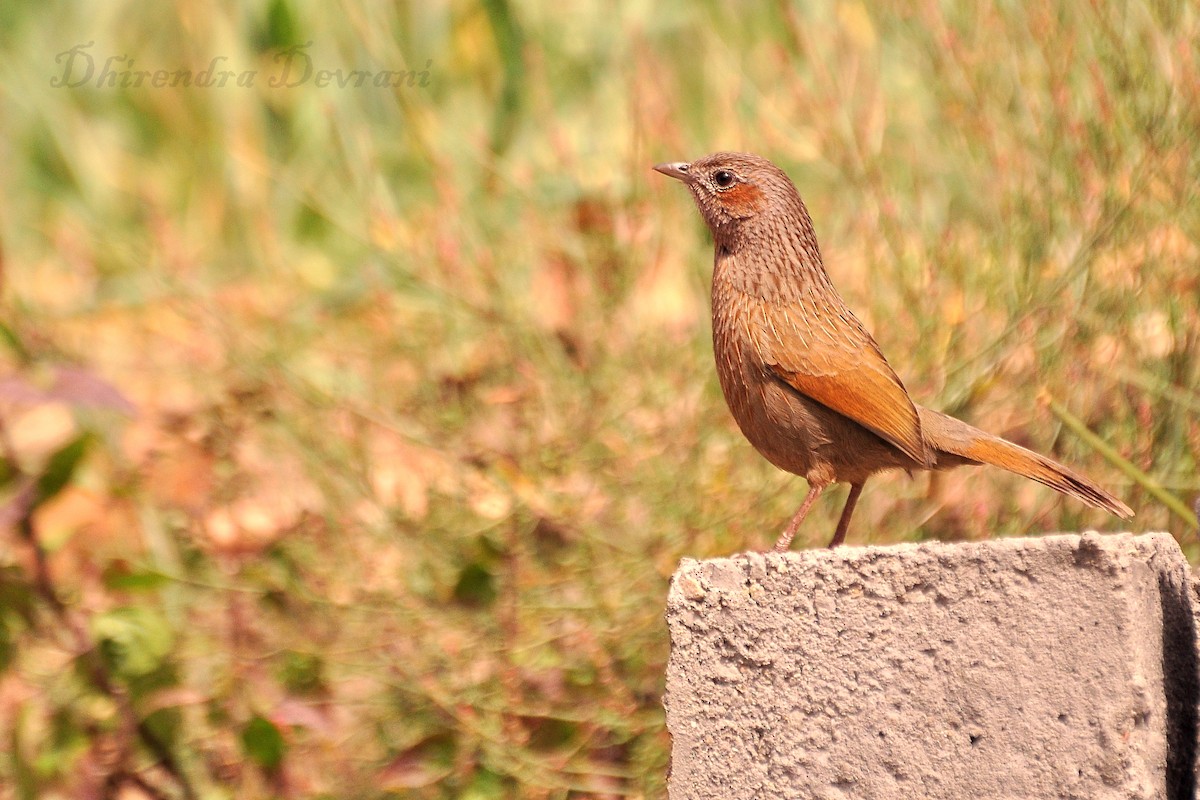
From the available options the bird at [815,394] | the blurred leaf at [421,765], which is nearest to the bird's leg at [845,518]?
the bird at [815,394]

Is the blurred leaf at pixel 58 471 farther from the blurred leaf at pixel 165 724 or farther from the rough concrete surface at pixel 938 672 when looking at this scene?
the rough concrete surface at pixel 938 672

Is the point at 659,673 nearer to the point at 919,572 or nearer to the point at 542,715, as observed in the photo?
the point at 542,715

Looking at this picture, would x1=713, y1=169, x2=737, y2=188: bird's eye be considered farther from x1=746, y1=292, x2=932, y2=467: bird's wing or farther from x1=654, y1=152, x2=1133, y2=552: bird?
x1=746, y1=292, x2=932, y2=467: bird's wing

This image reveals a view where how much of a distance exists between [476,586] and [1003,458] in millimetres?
1810

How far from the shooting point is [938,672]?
2248 mm

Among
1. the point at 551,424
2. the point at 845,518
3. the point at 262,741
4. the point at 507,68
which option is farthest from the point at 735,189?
the point at 507,68

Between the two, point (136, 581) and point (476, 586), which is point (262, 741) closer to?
point (136, 581)

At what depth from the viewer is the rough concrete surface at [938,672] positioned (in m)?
2.14

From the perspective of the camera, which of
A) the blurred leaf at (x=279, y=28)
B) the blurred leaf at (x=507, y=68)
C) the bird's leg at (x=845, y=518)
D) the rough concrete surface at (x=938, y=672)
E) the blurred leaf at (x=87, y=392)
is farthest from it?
the blurred leaf at (x=279, y=28)

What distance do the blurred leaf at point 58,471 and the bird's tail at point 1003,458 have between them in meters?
2.21

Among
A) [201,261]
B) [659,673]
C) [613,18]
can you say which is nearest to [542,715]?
[659,673]

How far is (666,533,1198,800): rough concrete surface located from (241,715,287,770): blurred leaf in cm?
197

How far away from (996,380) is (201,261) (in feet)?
15.1

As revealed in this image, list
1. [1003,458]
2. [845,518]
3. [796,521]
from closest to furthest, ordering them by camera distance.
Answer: [1003,458], [796,521], [845,518]
